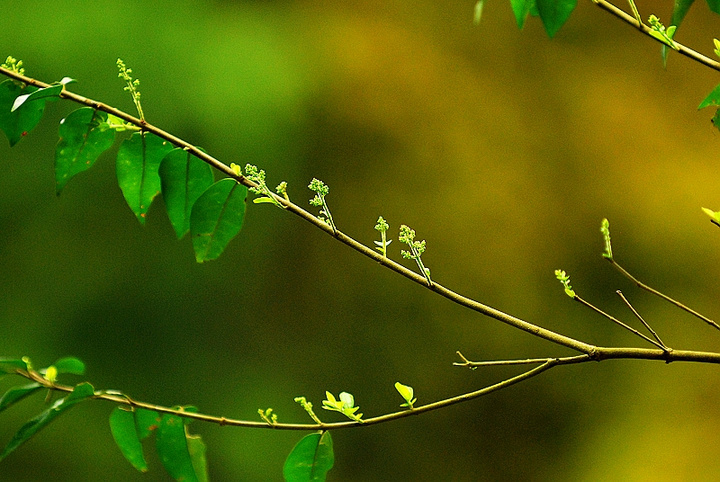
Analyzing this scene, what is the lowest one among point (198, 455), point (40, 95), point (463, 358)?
point (198, 455)

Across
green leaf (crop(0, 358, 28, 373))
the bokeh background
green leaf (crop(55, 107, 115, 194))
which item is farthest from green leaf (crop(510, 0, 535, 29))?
the bokeh background

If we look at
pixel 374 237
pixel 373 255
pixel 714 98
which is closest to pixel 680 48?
pixel 714 98

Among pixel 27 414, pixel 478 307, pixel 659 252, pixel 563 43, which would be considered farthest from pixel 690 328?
pixel 27 414

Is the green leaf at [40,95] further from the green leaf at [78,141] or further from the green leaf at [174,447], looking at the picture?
the green leaf at [174,447]

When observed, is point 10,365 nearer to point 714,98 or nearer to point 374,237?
point 714,98

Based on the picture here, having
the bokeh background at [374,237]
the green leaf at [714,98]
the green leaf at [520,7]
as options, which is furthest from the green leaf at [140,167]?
the bokeh background at [374,237]
